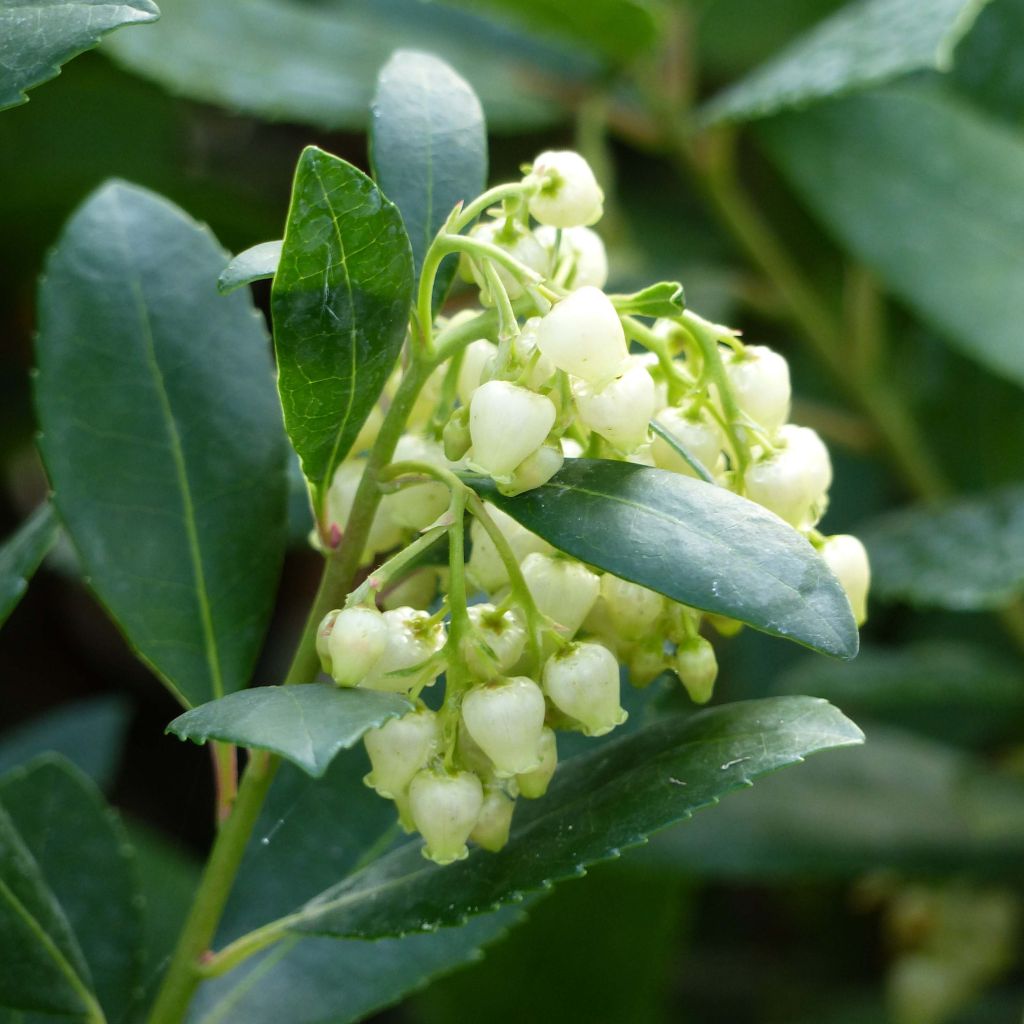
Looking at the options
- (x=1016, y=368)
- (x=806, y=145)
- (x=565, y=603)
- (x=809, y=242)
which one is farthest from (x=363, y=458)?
(x=809, y=242)

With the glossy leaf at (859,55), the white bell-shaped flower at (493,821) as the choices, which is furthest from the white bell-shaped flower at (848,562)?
the glossy leaf at (859,55)

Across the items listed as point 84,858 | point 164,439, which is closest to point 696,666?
point 164,439

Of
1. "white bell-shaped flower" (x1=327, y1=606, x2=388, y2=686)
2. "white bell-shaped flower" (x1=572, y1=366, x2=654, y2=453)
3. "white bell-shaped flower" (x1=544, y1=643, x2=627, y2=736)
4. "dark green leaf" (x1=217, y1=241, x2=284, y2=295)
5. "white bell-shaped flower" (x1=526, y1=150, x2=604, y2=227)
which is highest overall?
"white bell-shaped flower" (x1=526, y1=150, x2=604, y2=227)

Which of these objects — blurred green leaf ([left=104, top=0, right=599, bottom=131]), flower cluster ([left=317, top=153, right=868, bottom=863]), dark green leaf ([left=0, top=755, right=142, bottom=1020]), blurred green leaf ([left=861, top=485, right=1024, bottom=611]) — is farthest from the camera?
blurred green leaf ([left=104, top=0, right=599, bottom=131])

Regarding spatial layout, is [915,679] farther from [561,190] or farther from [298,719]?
[298,719]

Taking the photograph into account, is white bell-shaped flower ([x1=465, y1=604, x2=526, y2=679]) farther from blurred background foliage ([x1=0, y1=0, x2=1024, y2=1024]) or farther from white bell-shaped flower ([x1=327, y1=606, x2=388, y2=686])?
blurred background foliage ([x1=0, y1=0, x2=1024, y2=1024])

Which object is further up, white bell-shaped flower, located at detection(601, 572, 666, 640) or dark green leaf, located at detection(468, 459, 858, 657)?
dark green leaf, located at detection(468, 459, 858, 657)

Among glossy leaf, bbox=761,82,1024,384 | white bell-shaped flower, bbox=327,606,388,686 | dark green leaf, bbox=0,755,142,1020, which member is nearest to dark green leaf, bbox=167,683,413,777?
white bell-shaped flower, bbox=327,606,388,686
